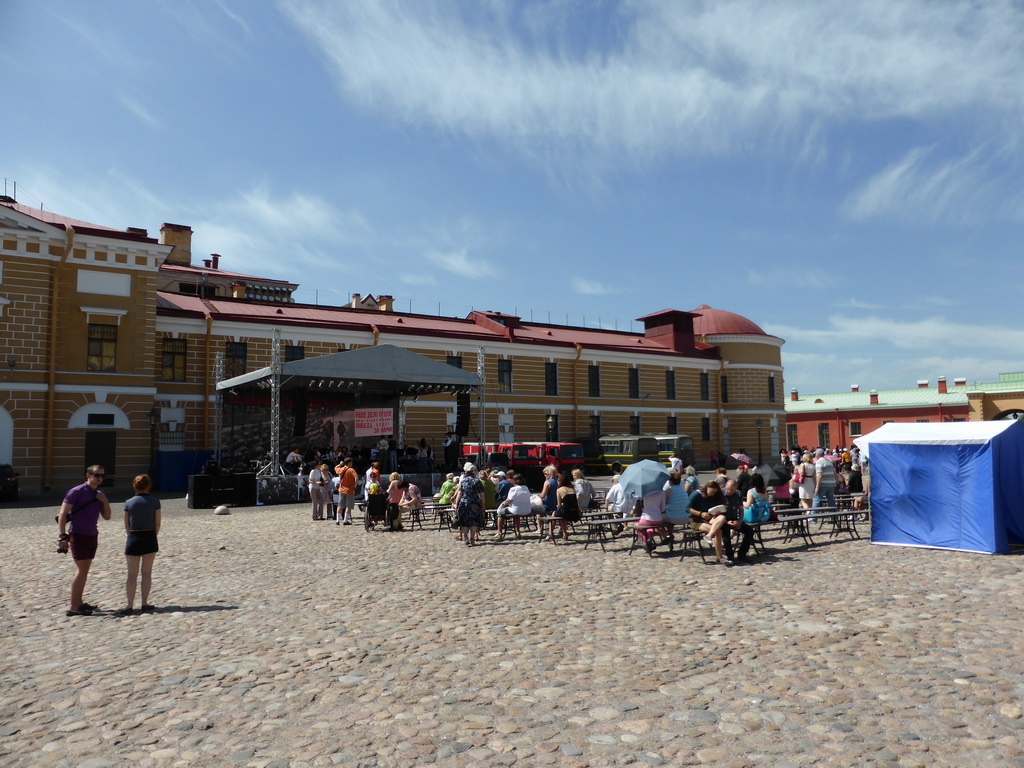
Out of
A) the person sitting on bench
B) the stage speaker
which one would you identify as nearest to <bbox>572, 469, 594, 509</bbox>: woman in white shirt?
the person sitting on bench

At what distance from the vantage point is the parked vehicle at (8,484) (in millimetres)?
23578

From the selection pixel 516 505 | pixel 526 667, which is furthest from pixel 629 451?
pixel 526 667

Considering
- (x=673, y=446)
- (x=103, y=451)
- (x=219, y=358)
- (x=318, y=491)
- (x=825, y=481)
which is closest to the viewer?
(x=825, y=481)

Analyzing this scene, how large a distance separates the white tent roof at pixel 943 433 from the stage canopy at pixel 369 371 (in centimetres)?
1428

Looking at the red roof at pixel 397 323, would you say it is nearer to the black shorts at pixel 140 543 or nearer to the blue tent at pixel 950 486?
the black shorts at pixel 140 543

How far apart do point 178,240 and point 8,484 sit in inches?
1135

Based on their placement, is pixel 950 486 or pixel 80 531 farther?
pixel 950 486

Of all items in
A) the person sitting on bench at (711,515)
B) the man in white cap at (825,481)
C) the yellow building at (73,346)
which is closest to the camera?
the person sitting on bench at (711,515)

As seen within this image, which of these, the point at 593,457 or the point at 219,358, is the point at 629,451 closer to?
the point at 593,457

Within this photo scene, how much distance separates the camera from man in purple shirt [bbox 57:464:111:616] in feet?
27.2

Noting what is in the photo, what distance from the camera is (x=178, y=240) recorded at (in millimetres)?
48812

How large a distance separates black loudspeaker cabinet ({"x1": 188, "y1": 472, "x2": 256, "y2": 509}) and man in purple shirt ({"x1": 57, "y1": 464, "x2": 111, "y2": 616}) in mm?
13598

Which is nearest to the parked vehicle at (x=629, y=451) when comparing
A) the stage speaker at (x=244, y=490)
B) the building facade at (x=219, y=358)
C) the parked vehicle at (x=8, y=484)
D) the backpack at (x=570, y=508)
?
the building facade at (x=219, y=358)

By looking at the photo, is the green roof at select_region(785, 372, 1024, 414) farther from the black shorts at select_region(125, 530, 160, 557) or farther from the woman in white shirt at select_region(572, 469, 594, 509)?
the black shorts at select_region(125, 530, 160, 557)
